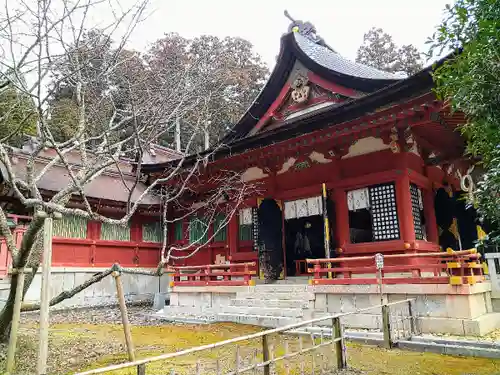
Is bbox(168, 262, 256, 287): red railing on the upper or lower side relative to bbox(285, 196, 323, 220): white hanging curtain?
lower

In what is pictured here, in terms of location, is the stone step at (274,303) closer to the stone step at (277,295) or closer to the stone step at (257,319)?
the stone step at (277,295)

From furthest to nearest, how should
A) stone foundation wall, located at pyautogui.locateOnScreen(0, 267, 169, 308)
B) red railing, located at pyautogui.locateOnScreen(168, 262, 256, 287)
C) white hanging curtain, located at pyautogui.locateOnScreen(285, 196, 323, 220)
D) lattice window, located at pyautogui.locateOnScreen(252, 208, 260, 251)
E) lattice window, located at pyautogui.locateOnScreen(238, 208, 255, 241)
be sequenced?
lattice window, located at pyautogui.locateOnScreen(238, 208, 255, 241) < stone foundation wall, located at pyautogui.locateOnScreen(0, 267, 169, 308) < lattice window, located at pyautogui.locateOnScreen(252, 208, 260, 251) < white hanging curtain, located at pyautogui.locateOnScreen(285, 196, 323, 220) < red railing, located at pyautogui.locateOnScreen(168, 262, 256, 287)

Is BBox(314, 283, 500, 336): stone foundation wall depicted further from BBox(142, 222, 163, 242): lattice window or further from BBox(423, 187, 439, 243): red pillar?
BBox(142, 222, 163, 242): lattice window

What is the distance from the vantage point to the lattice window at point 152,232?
16484 millimetres

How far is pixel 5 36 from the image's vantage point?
6.23m

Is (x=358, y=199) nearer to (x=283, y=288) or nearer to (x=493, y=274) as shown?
(x=283, y=288)

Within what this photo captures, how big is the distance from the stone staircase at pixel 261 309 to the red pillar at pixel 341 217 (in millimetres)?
1775

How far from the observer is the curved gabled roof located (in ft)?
42.2

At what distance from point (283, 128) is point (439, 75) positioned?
7867 mm

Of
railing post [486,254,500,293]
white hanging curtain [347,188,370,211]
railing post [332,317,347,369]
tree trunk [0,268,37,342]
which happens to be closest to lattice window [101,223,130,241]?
white hanging curtain [347,188,370,211]

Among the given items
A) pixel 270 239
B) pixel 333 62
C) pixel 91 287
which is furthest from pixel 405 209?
pixel 91 287

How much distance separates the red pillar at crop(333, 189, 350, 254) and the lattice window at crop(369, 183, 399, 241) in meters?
0.78

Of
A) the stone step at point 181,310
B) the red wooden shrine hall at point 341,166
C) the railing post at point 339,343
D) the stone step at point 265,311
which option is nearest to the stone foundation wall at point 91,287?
the red wooden shrine hall at point 341,166

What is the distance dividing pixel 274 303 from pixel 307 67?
808 centimetres
